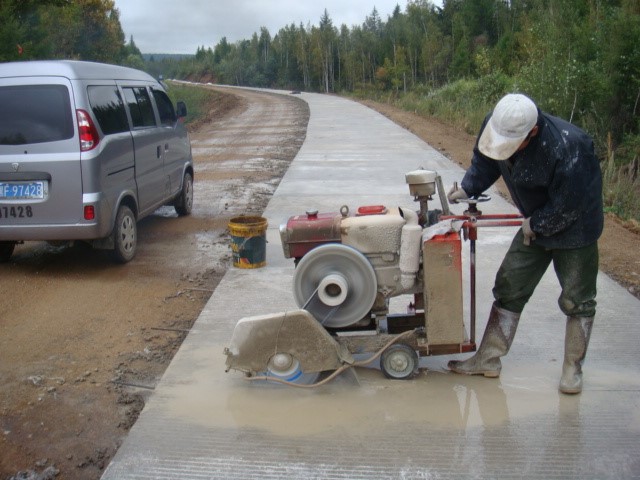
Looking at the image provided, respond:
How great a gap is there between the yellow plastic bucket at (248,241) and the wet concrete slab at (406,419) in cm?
120

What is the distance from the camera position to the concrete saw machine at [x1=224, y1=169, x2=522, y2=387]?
4.24 m

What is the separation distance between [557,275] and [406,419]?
121cm

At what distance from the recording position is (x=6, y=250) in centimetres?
739

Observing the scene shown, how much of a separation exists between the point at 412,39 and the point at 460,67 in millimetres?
15936

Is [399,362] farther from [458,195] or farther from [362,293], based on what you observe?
[458,195]

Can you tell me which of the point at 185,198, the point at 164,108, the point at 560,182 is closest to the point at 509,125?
the point at 560,182

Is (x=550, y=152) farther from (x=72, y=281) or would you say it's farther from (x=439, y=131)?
(x=439, y=131)

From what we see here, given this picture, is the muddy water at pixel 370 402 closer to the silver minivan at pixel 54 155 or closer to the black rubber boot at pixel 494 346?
the black rubber boot at pixel 494 346

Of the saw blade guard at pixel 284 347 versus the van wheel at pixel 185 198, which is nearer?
the saw blade guard at pixel 284 347

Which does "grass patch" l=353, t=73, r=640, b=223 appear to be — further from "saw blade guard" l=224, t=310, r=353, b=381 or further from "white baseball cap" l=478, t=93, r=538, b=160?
"saw blade guard" l=224, t=310, r=353, b=381

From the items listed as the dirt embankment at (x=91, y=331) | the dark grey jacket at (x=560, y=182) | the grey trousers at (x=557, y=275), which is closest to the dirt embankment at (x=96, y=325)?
the dirt embankment at (x=91, y=331)

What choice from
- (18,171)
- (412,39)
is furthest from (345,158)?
(412,39)

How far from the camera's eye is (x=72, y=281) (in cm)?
681

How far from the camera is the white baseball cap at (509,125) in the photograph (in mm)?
3836
